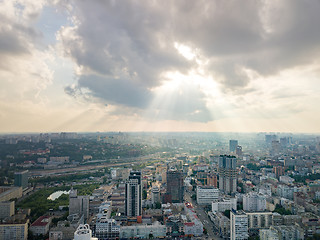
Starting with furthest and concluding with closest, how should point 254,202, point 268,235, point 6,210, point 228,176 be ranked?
point 228,176
point 254,202
point 6,210
point 268,235

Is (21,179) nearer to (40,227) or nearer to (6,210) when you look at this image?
(6,210)

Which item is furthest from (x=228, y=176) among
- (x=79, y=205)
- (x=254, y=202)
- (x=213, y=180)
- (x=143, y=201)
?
(x=79, y=205)

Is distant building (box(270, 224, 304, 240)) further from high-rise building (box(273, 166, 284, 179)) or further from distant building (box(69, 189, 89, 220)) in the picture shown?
high-rise building (box(273, 166, 284, 179))

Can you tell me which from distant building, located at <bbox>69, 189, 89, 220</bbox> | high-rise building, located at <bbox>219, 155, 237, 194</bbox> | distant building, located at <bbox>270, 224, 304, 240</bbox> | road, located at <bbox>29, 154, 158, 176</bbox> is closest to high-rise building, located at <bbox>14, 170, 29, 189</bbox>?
road, located at <bbox>29, 154, 158, 176</bbox>

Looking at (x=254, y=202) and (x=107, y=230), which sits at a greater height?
(x=254, y=202)

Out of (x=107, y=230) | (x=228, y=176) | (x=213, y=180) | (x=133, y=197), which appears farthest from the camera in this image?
(x=213, y=180)

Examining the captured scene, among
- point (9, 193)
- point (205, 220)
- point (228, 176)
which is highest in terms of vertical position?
point (228, 176)
